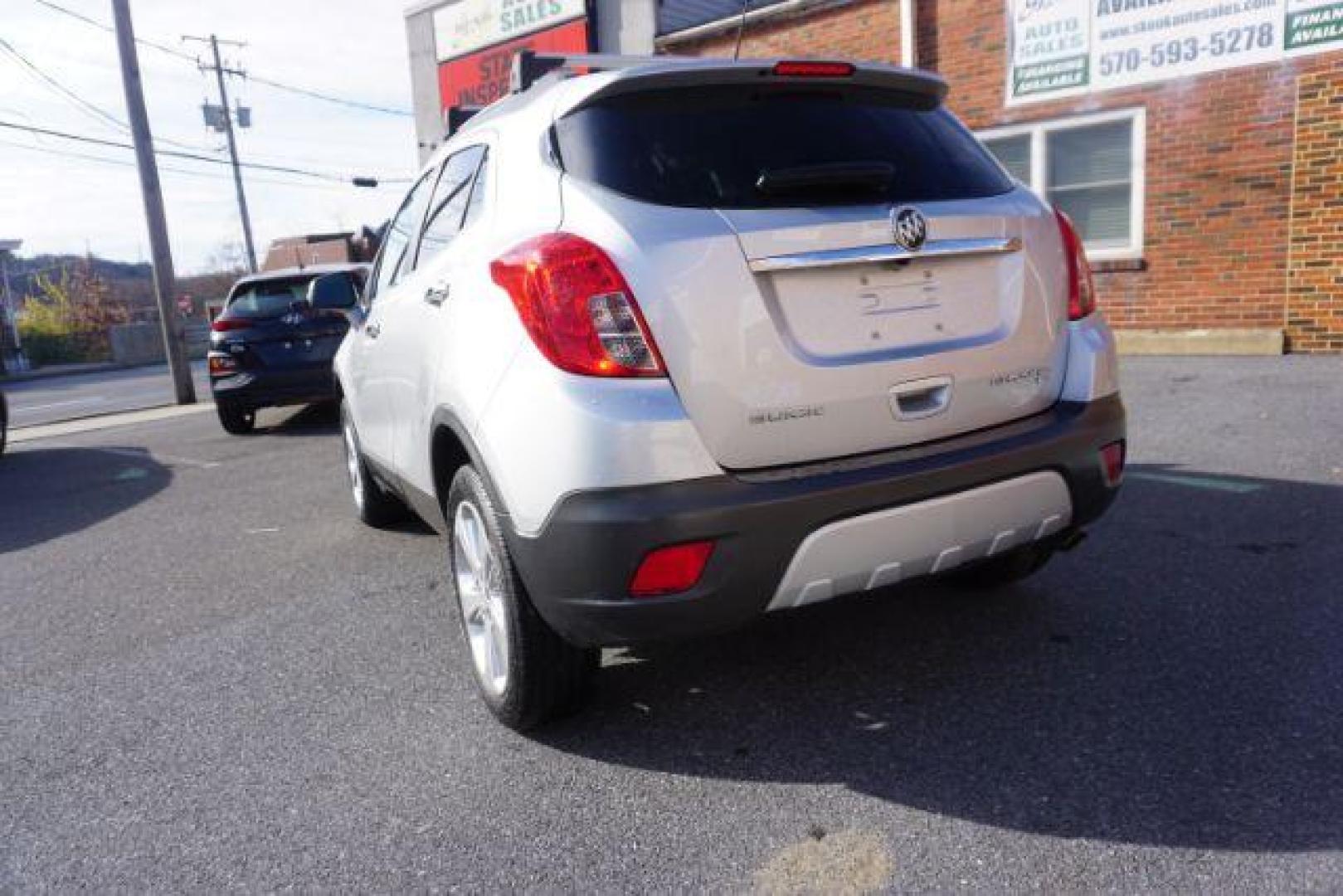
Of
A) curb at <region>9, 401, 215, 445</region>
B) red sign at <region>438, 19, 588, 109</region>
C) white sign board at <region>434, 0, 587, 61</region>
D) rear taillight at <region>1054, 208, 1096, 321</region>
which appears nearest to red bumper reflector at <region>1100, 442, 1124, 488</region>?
rear taillight at <region>1054, 208, 1096, 321</region>

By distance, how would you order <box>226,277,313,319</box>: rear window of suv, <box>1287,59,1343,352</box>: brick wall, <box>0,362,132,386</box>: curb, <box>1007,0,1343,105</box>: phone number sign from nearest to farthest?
<box>1287,59,1343,352</box>: brick wall
<box>1007,0,1343,105</box>: phone number sign
<box>226,277,313,319</box>: rear window of suv
<box>0,362,132,386</box>: curb

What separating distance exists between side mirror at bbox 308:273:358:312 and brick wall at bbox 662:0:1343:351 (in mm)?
7965

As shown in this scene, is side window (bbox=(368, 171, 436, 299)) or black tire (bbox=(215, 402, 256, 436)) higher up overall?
side window (bbox=(368, 171, 436, 299))

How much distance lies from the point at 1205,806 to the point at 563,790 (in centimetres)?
150

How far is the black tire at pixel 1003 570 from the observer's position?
3.28 m

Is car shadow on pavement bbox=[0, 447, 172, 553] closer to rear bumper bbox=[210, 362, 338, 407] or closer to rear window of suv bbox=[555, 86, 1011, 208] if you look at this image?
rear bumper bbox=[210, 362, 338, 407]

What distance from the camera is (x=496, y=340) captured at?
2449 millimetres

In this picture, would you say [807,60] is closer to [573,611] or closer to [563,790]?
[573,611]

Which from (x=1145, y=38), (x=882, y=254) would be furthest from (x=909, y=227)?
(x=1145, y=38)

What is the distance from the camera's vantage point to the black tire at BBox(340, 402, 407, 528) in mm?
5148

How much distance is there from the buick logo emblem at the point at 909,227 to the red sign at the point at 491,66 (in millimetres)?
13529

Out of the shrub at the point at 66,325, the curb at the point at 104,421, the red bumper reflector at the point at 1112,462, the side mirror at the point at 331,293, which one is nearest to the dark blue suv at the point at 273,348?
the curb at the point at 104,421

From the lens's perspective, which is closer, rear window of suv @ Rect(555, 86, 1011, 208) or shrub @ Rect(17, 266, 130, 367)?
rear window of suv @ Rect(555, 86, 1011, 208)

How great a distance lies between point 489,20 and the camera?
1658 centimetres
